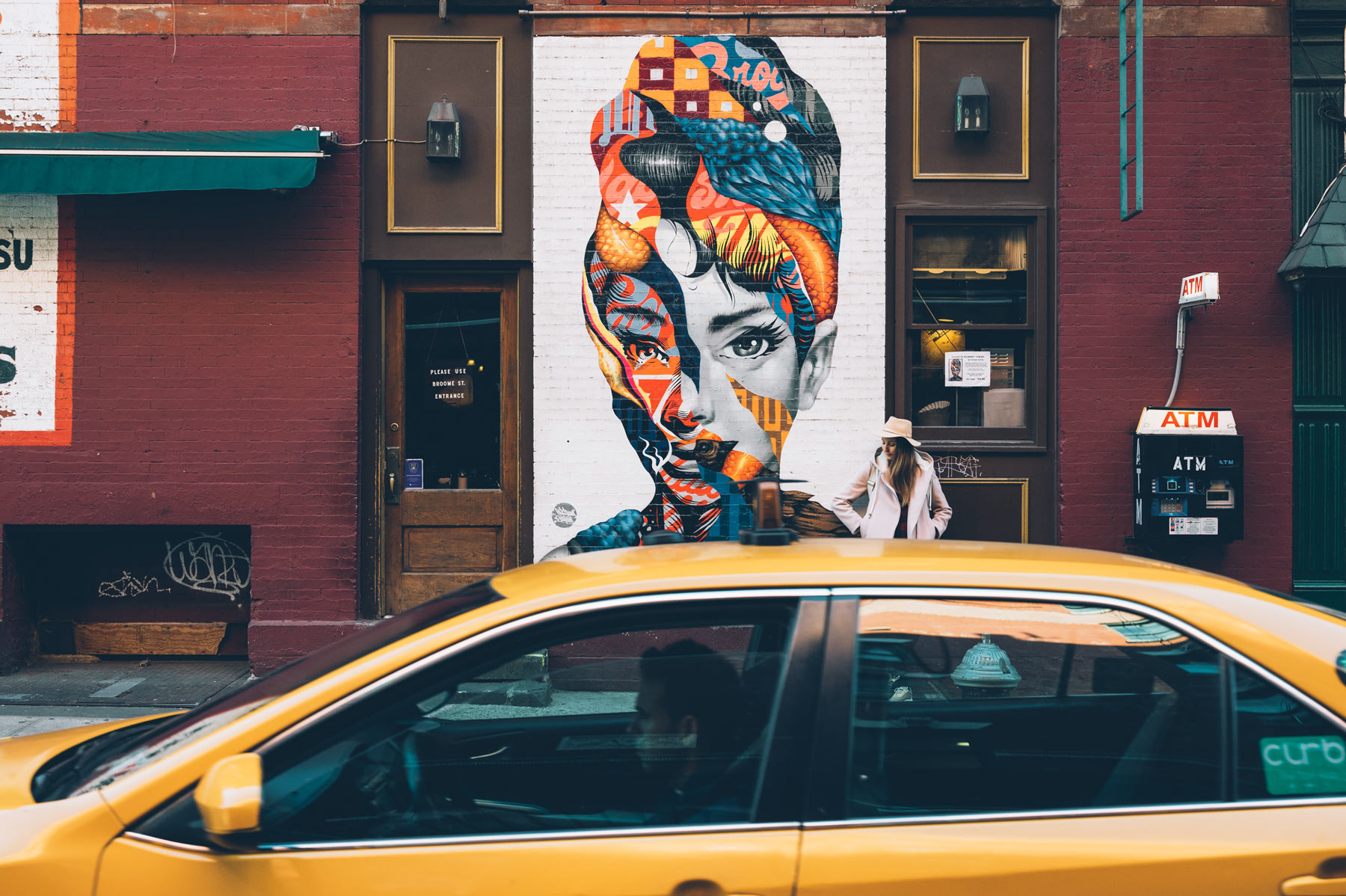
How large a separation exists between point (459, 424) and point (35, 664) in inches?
148

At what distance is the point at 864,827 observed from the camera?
1900 mm

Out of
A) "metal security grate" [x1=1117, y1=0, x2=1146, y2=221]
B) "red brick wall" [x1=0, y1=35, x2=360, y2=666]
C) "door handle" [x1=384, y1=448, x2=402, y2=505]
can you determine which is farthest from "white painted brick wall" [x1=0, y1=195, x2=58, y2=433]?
"metal security grate" [x1=1117, y1=0, x2=1146, y2=221]

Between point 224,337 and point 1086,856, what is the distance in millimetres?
A: 7066

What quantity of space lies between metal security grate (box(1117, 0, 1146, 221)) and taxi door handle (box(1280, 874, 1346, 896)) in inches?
223

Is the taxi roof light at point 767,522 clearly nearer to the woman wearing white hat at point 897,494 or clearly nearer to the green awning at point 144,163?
the woman wearing white hat at point 897,494

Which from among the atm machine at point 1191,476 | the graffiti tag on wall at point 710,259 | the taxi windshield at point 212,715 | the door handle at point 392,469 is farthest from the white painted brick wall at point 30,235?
the atm machine at point 1191,476

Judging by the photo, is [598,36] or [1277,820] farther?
[598,36]

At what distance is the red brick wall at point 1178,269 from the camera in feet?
23.8

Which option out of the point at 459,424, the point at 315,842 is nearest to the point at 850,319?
the point at 459,424

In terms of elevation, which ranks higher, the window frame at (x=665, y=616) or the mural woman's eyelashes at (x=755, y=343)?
the mural woman's eyelashes at (x=755, y=343)

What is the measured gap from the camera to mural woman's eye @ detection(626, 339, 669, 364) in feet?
24.2

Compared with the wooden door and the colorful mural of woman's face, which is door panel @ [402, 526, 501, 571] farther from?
the colorful mural of woman's face

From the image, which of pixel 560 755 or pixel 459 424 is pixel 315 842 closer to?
pixel 560 755

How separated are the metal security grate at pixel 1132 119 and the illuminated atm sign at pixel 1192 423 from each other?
4.78 ft
